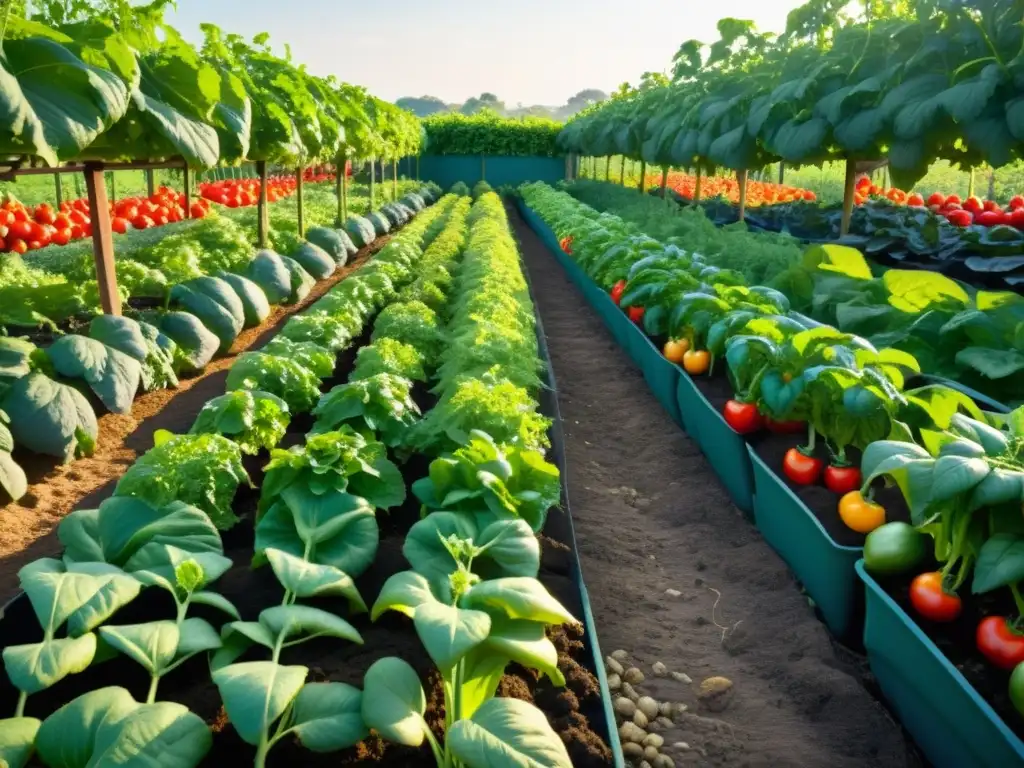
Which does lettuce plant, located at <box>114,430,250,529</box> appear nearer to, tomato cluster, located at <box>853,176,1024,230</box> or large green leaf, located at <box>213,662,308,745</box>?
large green leaf, located at <box>213,662,308,745</box>

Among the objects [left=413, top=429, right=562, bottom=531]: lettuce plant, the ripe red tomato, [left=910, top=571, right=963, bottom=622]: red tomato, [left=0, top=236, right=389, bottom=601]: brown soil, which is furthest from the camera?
the ripe red tomato

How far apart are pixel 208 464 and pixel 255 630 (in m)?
1.24

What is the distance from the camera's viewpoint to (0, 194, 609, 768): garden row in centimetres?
193

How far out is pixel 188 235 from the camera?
32.4 feet

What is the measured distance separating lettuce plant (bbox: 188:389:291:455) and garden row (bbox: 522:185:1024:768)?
2.42 m

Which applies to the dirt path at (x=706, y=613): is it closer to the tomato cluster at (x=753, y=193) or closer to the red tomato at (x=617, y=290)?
the red tomato at (x=617, y=290)

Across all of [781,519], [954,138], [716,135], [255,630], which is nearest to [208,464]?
[255,630]

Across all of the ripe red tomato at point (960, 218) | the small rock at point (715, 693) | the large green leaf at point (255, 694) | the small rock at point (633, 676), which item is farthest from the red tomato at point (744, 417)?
the ripe red tomato at point (960, 218)

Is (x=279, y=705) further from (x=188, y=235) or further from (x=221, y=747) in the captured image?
(x=188, y=235)

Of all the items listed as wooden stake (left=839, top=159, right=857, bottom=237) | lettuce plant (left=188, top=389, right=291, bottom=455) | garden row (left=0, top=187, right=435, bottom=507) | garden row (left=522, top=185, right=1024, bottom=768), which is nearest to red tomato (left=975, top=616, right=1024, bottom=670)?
garden row (left=522, top=185, right=1024, bottom=768)

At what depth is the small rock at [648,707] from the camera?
10.5 feet

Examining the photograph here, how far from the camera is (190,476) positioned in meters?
3.25

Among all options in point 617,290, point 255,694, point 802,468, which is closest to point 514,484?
point 255,694

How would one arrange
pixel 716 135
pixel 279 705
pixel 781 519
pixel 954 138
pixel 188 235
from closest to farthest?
1. pixel 279 705
2. pixel 781 519
3. pixel 954 138
4. pixel 188 235
5. pixel 716 135
